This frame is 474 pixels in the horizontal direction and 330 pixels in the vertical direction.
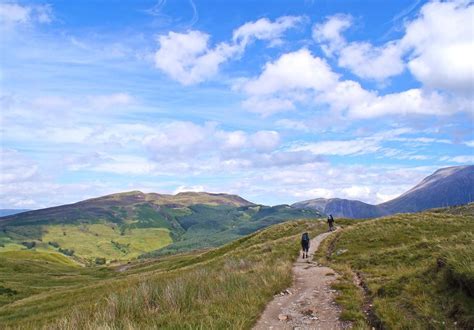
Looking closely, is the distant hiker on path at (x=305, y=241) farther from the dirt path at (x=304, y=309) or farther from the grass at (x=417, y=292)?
the dirt path at (x=304, y=309)

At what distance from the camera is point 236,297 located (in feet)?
50.5

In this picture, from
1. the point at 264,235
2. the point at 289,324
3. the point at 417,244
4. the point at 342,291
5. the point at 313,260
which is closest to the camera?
the point at 289,324

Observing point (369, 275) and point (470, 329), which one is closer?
point (470, 329)

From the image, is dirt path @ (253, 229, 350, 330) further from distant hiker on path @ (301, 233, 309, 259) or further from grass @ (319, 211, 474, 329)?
distant hiker on path @ (301, 233, 309, 259)

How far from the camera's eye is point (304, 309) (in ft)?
47.4

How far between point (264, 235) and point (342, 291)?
1851 inches

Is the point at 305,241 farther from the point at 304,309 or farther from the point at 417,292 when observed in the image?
the point at 417,292

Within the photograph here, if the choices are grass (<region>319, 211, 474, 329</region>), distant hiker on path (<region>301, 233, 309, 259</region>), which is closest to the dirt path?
grass (<region>319, 211, 474, 329</region>)

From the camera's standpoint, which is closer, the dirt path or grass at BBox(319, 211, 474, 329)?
grass at BBox(319, 211, 474, 329)

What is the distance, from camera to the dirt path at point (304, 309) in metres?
12.6

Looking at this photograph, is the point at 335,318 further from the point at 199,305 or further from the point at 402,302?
the point at 199,305

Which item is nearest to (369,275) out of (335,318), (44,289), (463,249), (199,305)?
(463,249)

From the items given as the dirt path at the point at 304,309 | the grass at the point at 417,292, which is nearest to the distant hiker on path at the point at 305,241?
the grass at the point at 417,292

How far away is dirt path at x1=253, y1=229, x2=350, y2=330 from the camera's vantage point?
12578mm
